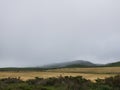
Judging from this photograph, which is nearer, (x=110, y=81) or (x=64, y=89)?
(x=64, y=89)

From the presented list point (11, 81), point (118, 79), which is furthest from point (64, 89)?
point (11, 81)

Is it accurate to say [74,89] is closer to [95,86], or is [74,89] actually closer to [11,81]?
[95,86]

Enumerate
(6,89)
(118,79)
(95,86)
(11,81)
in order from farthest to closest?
(11,81), (118,79), (95,86), (6,89)

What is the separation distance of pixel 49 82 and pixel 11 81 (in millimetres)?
4982

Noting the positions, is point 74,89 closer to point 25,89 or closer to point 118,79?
point 25,89

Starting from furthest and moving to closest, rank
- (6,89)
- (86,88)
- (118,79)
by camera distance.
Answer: (118,79) < (86,88) < (6,89)

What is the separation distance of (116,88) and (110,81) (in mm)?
4318

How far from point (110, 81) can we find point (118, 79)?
3.40 feet

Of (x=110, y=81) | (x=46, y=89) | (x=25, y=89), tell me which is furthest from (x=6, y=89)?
(x=110, y=81)

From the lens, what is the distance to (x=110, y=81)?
3853 cm

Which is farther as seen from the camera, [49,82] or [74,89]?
[49,82]

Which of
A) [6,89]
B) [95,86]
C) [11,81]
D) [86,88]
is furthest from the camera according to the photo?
[11,81]

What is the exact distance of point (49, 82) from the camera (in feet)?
127

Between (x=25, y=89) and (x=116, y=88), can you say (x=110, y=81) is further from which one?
(x=25, y=89)
